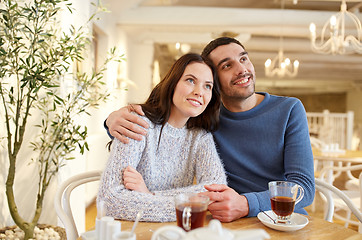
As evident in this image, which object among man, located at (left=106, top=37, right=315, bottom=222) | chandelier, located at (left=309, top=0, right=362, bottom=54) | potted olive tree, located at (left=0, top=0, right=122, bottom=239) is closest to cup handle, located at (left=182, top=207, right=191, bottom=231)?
man, located at (left=106, top=37, right=315, bottom=222)

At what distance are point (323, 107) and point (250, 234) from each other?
15897 mm

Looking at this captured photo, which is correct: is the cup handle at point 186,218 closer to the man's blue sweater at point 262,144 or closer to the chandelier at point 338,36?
the man's blue sweater at point 262,144

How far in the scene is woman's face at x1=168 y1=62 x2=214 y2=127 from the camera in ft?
4.71

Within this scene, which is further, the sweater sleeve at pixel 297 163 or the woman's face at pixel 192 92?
the woman's face at pixel 192 92

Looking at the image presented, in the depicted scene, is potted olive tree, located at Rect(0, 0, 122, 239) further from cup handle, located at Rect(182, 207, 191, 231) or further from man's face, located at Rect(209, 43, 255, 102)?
cup handle, located at Rect(182, 207, 191, 231)

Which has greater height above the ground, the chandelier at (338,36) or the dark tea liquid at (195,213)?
the chandelier at (338,36)

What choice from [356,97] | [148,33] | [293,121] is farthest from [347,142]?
[356,97]

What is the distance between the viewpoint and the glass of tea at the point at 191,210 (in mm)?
927

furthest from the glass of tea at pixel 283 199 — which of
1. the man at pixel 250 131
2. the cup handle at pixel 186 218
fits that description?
the cup handle at pixel 186 218

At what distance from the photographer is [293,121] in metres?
1.56

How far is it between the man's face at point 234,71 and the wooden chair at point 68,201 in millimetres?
726

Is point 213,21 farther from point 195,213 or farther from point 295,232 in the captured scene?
point 195,213

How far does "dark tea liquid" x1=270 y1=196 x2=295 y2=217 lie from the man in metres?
0.25

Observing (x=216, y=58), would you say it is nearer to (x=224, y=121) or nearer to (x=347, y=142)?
(x=224, y=121)
